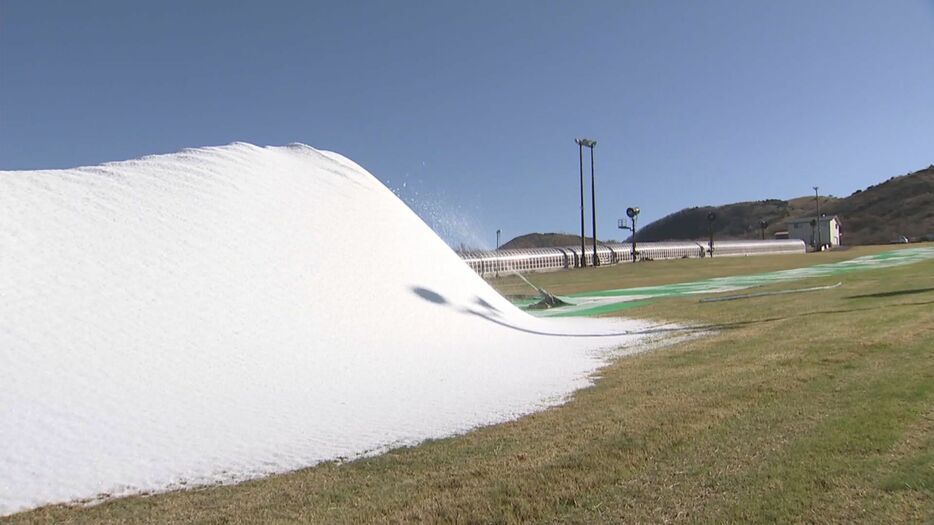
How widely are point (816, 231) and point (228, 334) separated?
9618cm

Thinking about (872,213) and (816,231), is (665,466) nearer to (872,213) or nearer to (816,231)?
(816,231)

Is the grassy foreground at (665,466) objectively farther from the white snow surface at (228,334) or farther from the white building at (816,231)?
the white building at (816,231)

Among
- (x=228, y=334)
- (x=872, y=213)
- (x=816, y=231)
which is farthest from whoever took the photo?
(x=872, y=213)

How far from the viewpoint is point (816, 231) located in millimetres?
91125

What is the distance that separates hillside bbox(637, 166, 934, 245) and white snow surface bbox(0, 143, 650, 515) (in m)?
116

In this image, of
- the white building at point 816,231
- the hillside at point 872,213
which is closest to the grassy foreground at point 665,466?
the white building at point 816,231

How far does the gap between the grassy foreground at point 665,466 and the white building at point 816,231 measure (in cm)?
8740

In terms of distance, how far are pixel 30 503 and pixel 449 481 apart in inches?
113

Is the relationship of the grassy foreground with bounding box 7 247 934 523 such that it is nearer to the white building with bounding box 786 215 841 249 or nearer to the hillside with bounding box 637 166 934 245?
the white building with bounding box 786 215 841 249

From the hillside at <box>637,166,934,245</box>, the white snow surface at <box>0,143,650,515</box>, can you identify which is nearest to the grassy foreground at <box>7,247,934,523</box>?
the white snow surface at <box>0,143,650,515</box>

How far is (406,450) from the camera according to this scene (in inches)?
221

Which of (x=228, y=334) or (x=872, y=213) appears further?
(x=872, y=213)

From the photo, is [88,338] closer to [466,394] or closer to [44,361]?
[44,361]

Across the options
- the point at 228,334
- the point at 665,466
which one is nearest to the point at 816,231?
the point at 228,334
